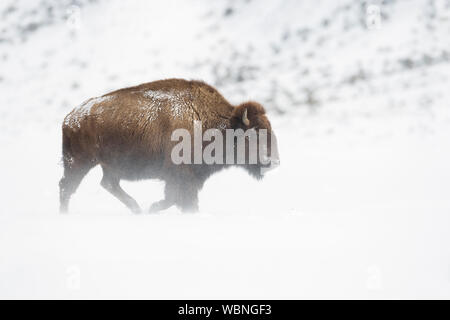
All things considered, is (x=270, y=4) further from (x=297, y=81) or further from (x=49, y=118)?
(x=49, y=118)

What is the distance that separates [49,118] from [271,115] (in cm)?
643

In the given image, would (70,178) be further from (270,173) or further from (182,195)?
(270,173)

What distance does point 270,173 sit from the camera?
28.1ft

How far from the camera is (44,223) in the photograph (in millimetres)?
4613

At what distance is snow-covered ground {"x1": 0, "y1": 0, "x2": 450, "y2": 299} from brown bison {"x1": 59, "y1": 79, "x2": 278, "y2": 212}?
0.44 metres

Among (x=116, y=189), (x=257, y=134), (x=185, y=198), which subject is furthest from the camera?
(x=116, y=189)

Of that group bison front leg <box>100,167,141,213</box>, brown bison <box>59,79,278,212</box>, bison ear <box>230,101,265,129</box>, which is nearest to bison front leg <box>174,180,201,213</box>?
brown bison <box>59,79,278,212</box>

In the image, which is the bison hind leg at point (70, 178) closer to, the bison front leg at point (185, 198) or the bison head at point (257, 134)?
the bison front leg at point (185, 198)

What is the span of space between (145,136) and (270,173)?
11.5ft

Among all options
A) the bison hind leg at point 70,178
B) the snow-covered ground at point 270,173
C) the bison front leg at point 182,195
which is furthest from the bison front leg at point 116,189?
the bison front leg at point 182,195

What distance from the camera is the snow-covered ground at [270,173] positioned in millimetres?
3121

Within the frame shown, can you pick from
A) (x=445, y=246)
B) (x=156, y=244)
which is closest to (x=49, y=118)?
(x=156, y=244)

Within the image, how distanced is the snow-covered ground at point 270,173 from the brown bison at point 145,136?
1.45ft

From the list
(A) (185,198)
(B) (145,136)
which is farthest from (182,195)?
(B) (145,136)
